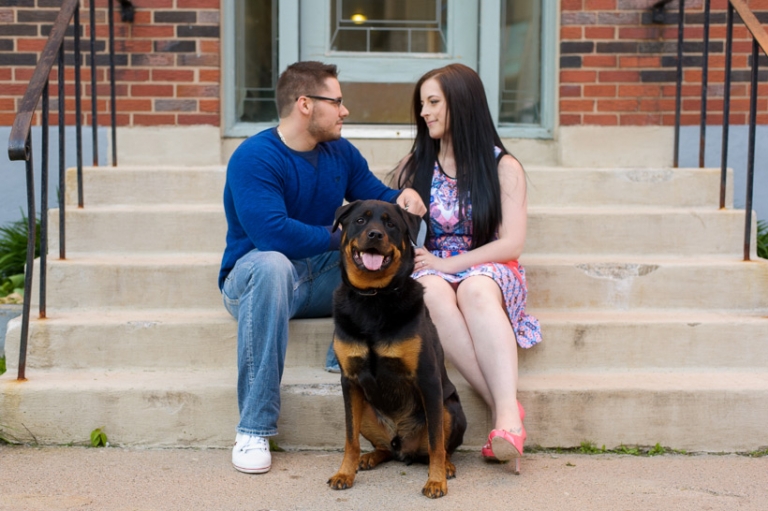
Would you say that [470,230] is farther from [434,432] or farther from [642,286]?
[434,432]

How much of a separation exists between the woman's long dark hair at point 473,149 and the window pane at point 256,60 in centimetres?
188

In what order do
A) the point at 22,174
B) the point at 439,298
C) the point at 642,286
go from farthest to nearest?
1. the point at 22,174
2. the point at 642,286
3. the point at 439,298

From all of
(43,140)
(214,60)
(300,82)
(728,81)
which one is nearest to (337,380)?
(300,82)

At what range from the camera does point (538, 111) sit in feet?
17.9

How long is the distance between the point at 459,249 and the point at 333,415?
911 millimetres

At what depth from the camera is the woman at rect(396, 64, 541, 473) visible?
3.36 m

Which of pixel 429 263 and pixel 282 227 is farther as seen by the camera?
pixel 429 263

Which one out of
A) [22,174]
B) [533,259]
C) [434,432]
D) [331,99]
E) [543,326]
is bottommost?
[434,432]

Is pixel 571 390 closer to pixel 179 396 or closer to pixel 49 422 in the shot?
pixel 179 396

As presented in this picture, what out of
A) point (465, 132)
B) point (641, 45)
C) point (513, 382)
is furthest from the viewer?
point (641, 45)

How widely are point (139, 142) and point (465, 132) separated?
2280mm

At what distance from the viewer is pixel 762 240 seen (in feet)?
16.5

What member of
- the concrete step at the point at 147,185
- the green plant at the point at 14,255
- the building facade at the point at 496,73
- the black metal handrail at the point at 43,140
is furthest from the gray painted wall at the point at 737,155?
the green plant at the point at 14,255

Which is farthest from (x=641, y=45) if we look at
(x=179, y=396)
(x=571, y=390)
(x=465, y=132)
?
(x=179, y=396)
